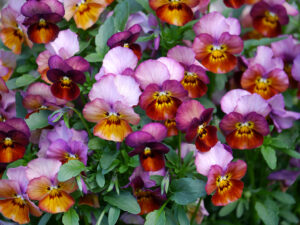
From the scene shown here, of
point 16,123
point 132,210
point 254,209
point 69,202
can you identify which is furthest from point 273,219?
point 16,123

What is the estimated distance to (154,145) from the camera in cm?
130

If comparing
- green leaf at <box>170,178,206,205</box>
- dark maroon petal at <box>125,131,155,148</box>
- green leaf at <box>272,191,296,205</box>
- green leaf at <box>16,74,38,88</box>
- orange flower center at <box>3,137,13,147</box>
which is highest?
dark maroon petal at <box>125,131,155,148</box>

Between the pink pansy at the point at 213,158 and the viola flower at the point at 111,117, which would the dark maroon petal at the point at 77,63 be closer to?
the viola flower at the point at 111,117

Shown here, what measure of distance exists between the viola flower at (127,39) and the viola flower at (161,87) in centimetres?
14

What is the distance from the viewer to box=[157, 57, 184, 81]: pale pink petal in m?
1.32

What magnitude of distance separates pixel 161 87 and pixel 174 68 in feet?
0.21

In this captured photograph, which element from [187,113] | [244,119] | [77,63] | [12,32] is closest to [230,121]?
[244,119]

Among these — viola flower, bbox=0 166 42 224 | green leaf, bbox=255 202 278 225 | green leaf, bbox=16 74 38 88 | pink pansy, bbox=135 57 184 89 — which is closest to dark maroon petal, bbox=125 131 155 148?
pink pansy, bbox=135 57 184 89

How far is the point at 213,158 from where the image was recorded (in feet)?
4.47

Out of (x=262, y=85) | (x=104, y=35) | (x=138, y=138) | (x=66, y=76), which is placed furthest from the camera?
(x=262, y=85)

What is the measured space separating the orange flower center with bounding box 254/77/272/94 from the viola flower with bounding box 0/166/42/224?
78 cm

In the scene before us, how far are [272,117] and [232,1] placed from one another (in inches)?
15.7

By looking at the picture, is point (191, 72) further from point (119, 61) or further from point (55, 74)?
point (55, 74)

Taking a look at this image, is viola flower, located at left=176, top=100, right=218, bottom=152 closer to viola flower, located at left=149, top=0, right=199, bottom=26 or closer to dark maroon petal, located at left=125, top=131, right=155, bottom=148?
dark maroon petal, located at left=125, top=131, right=155, bottom=148
